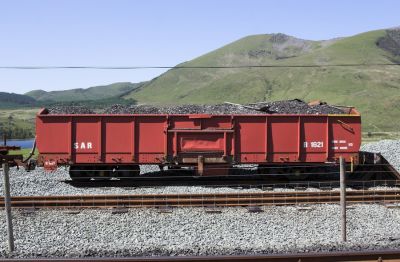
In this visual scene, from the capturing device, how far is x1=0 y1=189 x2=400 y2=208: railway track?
13.2m

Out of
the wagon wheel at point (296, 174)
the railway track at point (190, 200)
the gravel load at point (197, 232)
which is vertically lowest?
the gravel load at point (197, 232)

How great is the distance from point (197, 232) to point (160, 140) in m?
6.54

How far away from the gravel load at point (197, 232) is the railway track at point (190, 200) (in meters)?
0.42

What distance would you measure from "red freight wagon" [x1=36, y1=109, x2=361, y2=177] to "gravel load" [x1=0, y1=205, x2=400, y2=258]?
4.21m

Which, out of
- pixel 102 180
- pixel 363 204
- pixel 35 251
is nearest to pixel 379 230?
pixel 363 204

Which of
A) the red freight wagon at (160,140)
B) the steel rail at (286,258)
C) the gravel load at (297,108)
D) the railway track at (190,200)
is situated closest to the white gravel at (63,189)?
the red freight wagon at (160,140)

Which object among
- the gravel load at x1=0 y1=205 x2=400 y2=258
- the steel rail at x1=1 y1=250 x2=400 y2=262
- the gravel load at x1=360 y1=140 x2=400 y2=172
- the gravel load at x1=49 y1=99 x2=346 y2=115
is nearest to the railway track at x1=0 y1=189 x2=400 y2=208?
the gravel load at x1=0 y1=205 x2=400 y2=258

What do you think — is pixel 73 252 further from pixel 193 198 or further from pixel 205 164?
pixel 205 164

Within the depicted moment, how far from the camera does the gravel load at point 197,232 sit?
29.4ft

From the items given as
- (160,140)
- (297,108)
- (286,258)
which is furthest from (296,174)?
(286,258)

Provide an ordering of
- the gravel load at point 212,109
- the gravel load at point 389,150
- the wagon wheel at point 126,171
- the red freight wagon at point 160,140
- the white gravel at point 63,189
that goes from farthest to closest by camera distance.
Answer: the gravel load at point 389,150 < the gravel load at point 212,109 < the wagon wheel at point 126,171 < the red freight wagon at point 160,140 < the white gravel at point 63,189

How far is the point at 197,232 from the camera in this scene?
10930mm

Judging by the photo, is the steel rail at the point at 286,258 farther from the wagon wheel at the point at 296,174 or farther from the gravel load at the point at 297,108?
the gravel load at the point at 297,108

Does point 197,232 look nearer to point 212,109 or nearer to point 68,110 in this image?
point 212,109
